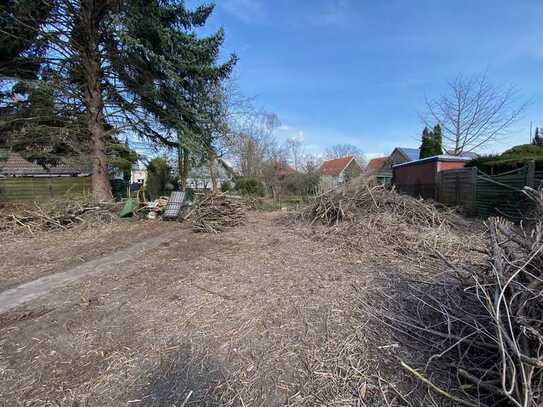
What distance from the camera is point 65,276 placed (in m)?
4.05

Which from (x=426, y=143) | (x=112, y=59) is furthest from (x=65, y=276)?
(x=426, y=143)

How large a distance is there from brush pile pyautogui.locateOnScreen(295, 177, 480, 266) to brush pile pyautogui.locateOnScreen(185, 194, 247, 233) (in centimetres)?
196

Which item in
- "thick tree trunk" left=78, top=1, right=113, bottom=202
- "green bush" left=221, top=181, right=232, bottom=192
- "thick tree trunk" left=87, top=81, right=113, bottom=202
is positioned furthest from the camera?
"green bush" left=221, top=181, right=232, bottom=192

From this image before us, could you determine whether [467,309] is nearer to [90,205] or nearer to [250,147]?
[90,205]

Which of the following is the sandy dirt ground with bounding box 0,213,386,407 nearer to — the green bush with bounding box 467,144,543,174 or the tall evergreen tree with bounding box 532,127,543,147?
the green bush with bounding box 467,144,543,174

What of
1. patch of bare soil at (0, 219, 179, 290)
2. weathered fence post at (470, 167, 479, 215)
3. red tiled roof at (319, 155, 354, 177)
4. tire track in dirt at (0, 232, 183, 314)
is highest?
red tiled roof at (319, 155, 354, 177)

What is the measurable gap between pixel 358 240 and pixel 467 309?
3.12m

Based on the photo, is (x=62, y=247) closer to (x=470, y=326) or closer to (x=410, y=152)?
(x=470, y=326)

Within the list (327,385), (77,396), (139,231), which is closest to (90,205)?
(139,231)

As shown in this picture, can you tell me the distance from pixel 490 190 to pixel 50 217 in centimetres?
1254

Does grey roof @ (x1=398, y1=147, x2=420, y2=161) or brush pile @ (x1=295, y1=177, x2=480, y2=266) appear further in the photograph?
grey roof @ (x1=398, y1=147, x2=420, y2=161)

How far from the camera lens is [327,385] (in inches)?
69.4

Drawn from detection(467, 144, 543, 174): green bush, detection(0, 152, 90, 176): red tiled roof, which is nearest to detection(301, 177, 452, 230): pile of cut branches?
detection(467, 144, 543, 174): green bush

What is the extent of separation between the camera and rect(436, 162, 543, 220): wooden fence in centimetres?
687
